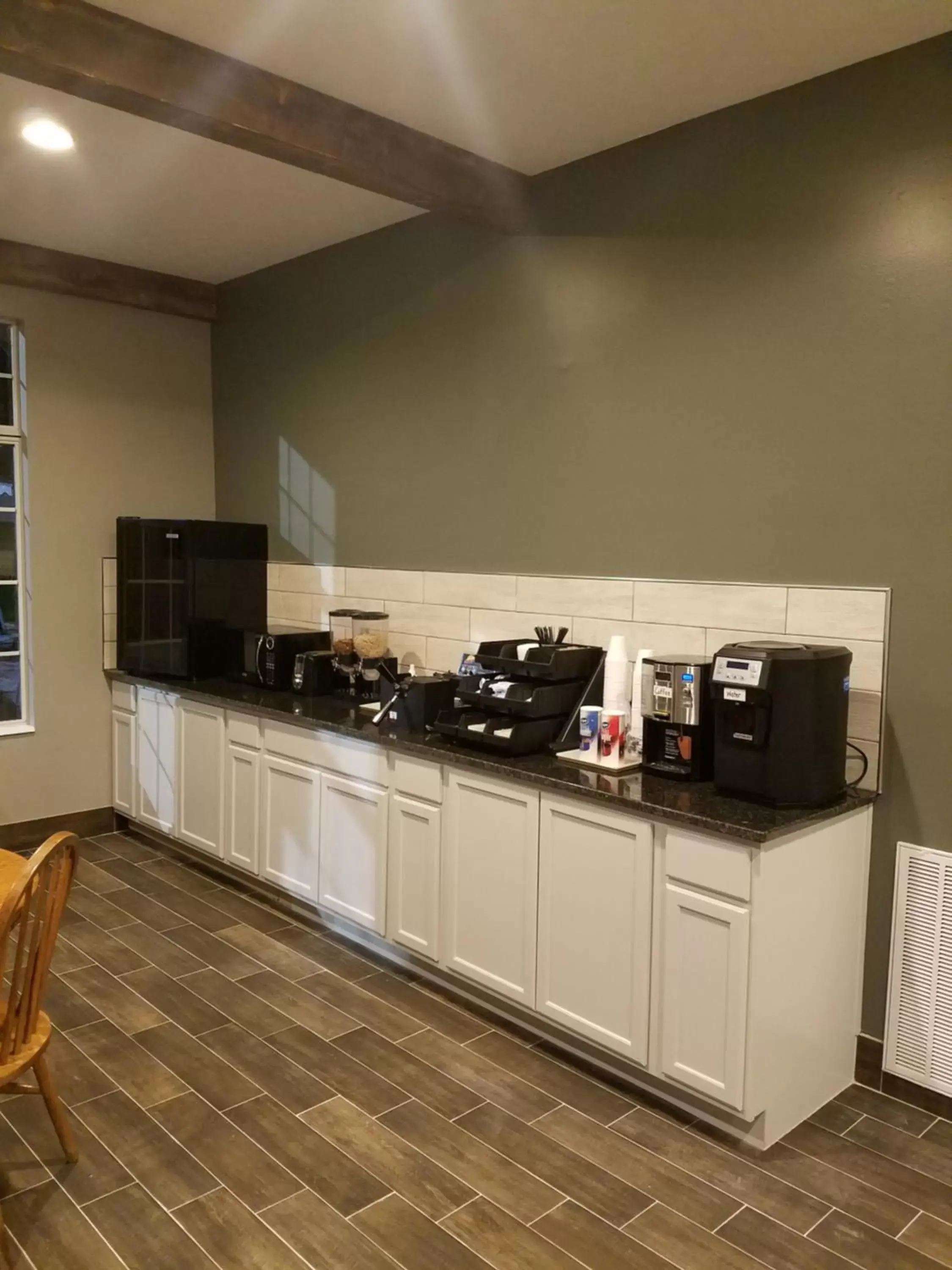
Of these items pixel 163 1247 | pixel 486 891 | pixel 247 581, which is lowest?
pixel 163 1247

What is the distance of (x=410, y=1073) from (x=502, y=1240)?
0.72 metres

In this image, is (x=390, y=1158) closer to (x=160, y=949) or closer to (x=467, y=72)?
(x=160, y=949)

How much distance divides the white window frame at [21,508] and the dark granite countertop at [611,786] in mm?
1558

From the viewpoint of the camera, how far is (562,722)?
321cm

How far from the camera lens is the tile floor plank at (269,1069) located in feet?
8.85

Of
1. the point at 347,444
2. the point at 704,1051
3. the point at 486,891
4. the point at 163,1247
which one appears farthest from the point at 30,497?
the point at 704,1051

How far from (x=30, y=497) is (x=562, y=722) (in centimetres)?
299

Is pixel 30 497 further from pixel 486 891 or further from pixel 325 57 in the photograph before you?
pixel 486 891

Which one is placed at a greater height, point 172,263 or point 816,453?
point 172,263

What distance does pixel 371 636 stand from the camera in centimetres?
407

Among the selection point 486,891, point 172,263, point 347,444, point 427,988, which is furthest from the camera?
point 172,263

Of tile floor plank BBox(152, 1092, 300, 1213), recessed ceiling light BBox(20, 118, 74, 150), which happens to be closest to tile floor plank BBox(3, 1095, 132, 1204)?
tile floor plank BBox(152, 1092, 300, 1213)

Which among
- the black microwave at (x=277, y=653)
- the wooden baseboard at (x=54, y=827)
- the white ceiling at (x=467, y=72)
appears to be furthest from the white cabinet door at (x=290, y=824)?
the white ceiling at (x=467, y=72)

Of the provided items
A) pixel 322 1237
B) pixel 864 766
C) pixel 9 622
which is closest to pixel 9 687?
pixel 9 622
